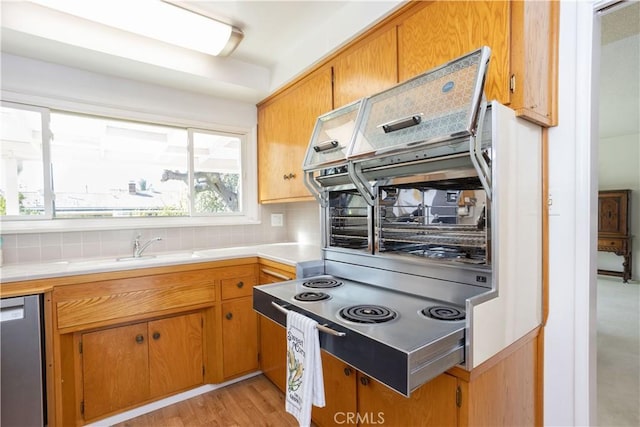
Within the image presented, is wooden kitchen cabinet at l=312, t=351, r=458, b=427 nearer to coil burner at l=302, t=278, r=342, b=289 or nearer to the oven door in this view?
coil burner at l=302, t=278, r=342, b=289

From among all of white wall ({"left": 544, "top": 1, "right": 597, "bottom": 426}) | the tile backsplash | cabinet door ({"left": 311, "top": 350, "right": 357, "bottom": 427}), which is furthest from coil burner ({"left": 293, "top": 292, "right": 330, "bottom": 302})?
the tile backsplash

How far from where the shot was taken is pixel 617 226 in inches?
209

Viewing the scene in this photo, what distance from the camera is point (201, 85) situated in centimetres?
243

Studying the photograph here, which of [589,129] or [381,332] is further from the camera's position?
[589,129]

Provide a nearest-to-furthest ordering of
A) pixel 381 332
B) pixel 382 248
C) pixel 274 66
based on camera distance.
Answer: pixel 381 332
pixel 382 248
pixel 274 66

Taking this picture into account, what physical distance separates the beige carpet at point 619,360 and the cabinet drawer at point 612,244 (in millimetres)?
1084

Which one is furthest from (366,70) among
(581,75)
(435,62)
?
(581,75)

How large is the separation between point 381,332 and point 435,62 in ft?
3.79

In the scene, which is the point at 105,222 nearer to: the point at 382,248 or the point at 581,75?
the point at 382,248

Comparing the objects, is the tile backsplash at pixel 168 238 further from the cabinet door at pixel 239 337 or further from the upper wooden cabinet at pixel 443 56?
the cabinet door at pixel 239 337

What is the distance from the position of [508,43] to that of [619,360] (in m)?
2.87

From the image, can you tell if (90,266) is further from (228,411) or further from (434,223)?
(434,223)

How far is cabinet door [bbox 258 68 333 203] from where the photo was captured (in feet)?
7.03

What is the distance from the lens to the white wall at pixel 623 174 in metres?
5.23
